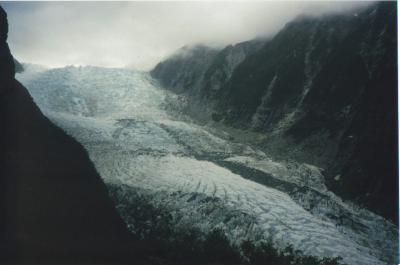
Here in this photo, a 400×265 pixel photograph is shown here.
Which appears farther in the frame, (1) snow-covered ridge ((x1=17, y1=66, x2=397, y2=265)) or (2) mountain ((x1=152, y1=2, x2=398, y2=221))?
(2) mountain ((x1=152, y1=2, x2=398, y2=221))

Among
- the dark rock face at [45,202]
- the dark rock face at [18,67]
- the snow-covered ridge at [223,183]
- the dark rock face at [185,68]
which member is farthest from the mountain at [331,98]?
the dark rock face at [18,67]

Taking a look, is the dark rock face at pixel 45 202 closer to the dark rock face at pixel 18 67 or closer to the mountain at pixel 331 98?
the mountain at pixel 331 98

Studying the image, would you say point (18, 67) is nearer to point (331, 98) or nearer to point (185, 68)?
point (185, 68)

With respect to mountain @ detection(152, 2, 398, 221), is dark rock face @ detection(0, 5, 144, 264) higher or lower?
lower

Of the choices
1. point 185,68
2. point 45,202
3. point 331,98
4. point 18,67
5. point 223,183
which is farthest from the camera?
point 185,68

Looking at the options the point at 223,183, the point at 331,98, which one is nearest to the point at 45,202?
the point at 223,183

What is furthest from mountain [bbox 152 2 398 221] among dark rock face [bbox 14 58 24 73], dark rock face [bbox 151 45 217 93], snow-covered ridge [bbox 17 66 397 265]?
dark rock face [bbox 14 58 24 73]

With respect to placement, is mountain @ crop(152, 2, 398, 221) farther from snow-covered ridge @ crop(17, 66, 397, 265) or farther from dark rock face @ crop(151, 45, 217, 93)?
dark rock face @ crop(151, 45, 217, 93)
